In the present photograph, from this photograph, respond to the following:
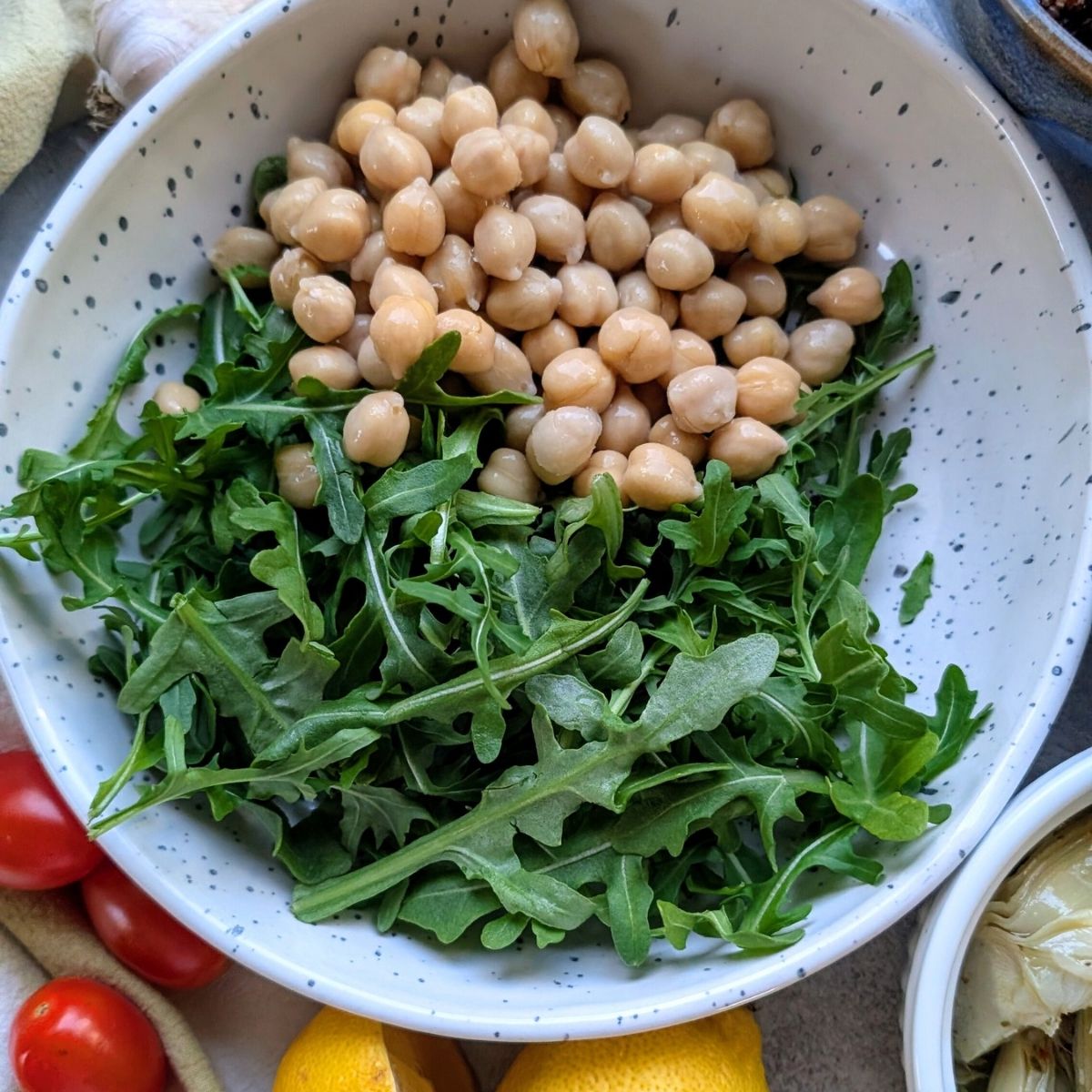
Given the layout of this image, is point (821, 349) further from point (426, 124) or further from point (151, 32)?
point (151, 32)

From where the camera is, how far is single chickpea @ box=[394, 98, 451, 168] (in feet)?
2.86

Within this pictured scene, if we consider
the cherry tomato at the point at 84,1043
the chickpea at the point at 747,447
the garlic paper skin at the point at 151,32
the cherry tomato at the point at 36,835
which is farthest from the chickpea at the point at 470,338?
the cherry tomato at the point at 84,1043

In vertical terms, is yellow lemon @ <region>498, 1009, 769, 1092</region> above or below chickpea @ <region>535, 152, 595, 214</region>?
below

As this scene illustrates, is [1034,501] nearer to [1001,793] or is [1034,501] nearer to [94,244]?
[1001,793]

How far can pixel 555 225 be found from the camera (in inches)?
34.1

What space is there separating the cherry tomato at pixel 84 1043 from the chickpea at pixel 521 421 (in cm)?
62

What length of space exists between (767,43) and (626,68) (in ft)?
0.41

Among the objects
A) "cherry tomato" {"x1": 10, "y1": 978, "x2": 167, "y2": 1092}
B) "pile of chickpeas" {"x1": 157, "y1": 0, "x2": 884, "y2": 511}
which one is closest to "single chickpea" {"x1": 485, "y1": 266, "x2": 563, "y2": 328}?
"pile of chickpeas" {"x1": 157, "y1": 0, "x2": 884, "y2": 511}

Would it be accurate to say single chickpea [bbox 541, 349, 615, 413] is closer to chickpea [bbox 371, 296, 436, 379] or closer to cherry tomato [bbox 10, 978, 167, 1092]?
chickpea [bbox 371, 296, 436, 379]

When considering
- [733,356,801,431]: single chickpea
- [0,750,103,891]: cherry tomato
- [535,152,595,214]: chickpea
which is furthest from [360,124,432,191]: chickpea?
[0,750,103,891]: cherry tomato

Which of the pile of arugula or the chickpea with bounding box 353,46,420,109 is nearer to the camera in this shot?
the pile of arugula

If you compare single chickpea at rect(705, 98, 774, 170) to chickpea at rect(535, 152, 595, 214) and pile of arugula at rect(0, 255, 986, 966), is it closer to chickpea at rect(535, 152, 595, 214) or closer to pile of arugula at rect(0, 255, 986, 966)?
chickpea at rect(535, 152, 595, 214)

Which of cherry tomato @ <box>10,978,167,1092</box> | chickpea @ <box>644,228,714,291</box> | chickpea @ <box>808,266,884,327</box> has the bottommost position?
cherry tomato @ <box>10,978,167,1092</box>

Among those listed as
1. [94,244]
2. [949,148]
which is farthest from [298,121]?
[949,148]
